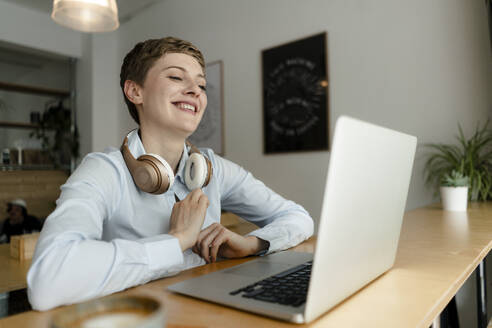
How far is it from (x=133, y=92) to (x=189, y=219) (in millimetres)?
601

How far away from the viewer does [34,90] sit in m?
4.80

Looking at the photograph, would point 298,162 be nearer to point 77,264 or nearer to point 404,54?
point 404,54

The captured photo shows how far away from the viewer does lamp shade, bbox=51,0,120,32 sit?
232cm

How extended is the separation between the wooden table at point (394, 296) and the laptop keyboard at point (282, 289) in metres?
0.04

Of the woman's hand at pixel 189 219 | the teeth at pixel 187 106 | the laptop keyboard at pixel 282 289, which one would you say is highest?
the teeth at pixel 187 106

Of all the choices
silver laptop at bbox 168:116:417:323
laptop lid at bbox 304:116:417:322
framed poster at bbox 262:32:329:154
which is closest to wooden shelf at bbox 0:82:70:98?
framed poster at bbox 262:32:329:154

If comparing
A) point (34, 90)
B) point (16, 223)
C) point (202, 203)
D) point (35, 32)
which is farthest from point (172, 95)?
point (34, 90)

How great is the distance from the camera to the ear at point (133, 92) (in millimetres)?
1214

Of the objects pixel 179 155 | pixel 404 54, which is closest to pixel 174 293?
pixel 179 155

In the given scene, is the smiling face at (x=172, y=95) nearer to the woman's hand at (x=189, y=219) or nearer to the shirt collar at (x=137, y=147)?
the shirt collar at (x=137, y=147)

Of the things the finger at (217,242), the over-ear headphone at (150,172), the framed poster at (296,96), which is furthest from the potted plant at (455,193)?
the over-ear headphone at (150,172)

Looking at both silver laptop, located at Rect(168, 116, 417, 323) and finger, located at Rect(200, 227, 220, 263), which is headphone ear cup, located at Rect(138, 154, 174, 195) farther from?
silver laptop, located at Rect(168, 116, 417, 323)

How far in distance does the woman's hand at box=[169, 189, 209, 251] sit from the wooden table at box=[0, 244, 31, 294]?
724 mm

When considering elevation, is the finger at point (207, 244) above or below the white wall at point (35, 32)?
below
